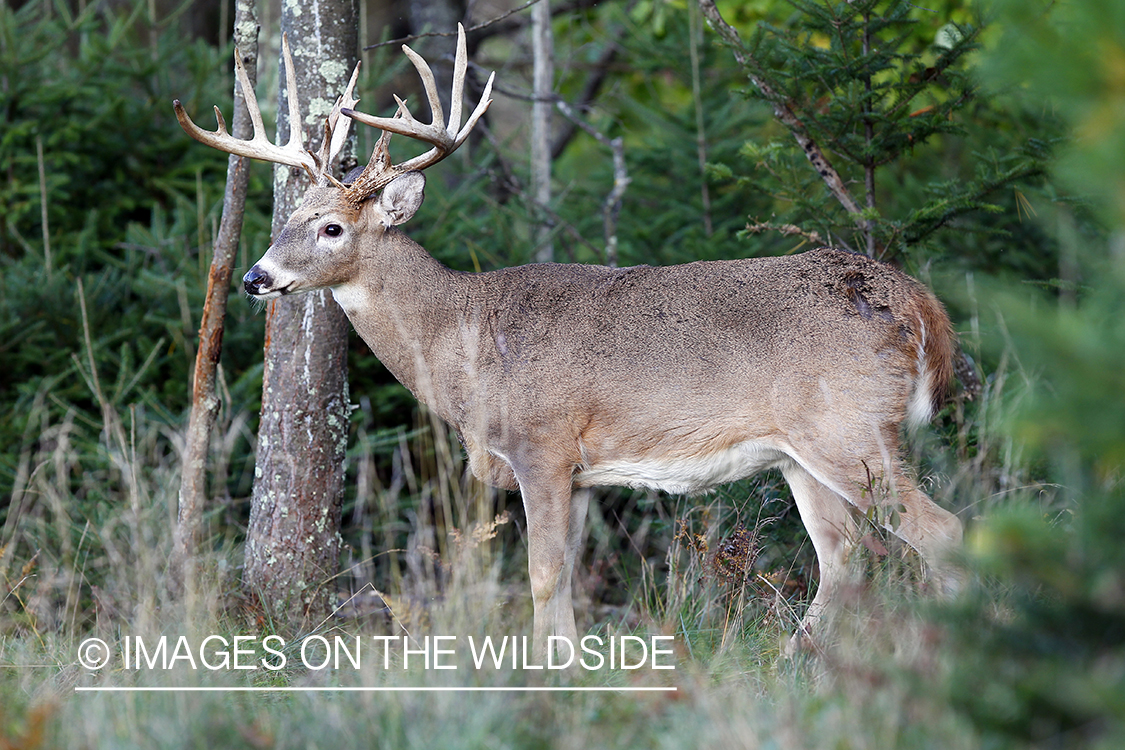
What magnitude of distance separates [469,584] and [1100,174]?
297 centimetres

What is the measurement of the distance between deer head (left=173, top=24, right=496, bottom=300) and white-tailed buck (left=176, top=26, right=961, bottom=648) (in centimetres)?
1

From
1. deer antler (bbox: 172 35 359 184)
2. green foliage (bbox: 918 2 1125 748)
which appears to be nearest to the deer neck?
deer antler (bbox: 172 35 359 184)

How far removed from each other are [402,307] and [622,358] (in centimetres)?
119

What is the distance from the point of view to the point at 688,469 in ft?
16.3

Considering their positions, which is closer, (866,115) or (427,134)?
(427,134)

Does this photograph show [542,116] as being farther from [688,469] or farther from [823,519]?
[823,519]

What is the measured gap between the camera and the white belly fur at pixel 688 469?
4906 mm

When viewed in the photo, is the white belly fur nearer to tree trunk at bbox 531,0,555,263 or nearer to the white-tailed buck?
the white-tailed buck

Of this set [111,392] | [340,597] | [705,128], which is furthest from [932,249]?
[111,392]

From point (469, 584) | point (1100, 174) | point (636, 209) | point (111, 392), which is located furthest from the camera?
point (636, 209)

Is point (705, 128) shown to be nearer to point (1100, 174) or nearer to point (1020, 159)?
point (1020, 159)

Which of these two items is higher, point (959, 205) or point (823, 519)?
point (959, 205)

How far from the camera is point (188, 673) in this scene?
347cm

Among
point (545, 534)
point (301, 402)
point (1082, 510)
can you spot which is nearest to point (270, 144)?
point (301, 402)
